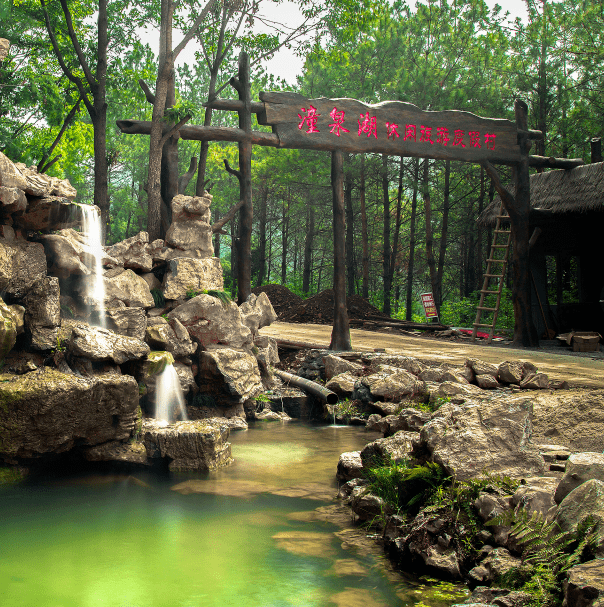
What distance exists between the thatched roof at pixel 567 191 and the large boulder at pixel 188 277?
27.2ft

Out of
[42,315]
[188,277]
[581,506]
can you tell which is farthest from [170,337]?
[581,506]

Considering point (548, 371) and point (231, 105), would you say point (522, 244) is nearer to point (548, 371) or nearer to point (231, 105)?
point (548, 371)

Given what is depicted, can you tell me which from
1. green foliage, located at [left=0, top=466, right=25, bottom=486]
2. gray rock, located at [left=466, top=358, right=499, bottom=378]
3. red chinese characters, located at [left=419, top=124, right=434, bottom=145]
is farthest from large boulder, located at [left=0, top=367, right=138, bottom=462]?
red chinese characters, located at [left=419, top=124, right=434, bottom=145]

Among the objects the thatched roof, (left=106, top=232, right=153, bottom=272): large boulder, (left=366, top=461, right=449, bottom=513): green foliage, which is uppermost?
the thatched roof

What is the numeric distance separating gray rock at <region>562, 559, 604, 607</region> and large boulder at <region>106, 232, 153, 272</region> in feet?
26.7

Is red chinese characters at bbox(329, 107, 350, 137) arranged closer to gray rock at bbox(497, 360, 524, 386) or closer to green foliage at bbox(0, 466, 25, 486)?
gray rock at bbox(497, 360, 524, 386)

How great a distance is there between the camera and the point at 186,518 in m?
5.59

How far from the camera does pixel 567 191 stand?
45.4 feet

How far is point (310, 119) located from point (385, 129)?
1.67 metres

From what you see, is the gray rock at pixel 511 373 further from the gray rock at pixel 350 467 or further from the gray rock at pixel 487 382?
the gray rock at pixel 350 467

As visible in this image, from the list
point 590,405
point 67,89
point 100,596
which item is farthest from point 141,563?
point 67,89

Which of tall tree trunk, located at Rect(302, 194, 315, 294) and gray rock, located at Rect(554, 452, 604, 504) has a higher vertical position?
tall tree trunk, located at Rect(302, 194, 315, 294)

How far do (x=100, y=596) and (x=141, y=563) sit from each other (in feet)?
1.81

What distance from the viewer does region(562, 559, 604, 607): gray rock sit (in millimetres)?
2734
